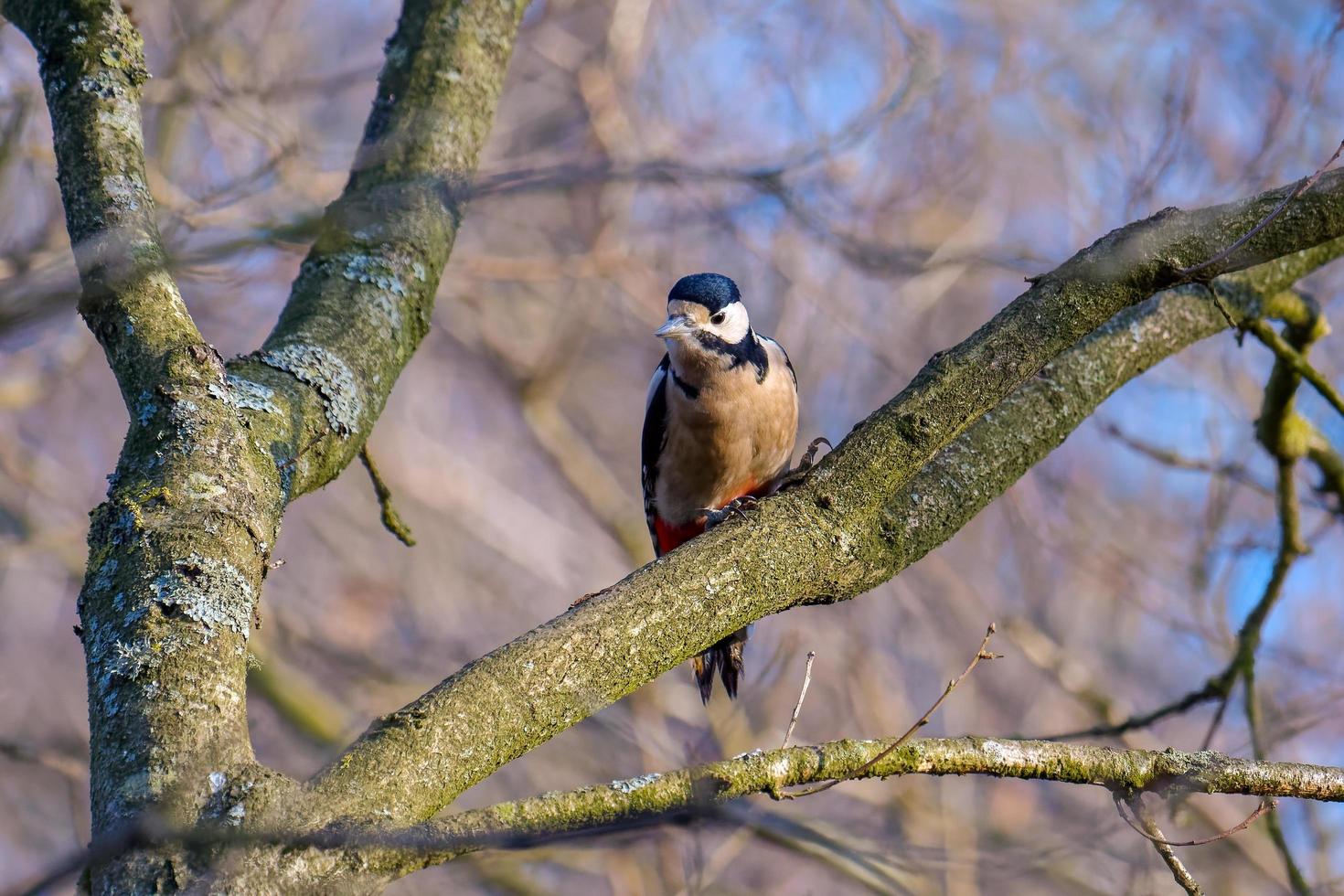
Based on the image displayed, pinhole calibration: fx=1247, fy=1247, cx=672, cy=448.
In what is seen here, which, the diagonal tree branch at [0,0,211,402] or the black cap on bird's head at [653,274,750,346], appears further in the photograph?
the black cap on bird's head at [653,274,750,346]

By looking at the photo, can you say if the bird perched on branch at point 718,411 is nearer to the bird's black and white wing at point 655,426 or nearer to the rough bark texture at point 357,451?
the bird's black and white wing at point 655,426

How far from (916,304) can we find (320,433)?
6.63 metres

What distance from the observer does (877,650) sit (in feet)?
30.1

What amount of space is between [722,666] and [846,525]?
107 inches

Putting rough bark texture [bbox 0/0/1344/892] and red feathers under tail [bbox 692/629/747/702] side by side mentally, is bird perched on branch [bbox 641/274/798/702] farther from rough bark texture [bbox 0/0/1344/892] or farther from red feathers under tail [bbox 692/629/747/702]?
rough bark texture [bbox 0/0/1344/892]

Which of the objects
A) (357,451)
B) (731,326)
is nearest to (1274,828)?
(731,326)

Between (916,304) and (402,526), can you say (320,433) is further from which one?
(916,304)

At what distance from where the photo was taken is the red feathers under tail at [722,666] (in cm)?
543

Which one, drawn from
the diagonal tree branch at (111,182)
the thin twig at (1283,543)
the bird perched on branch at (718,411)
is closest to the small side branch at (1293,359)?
the thin twig at (1283,543)

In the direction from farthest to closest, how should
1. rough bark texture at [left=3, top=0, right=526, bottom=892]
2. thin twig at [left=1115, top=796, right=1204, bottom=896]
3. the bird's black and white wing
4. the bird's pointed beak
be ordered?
the bird's black and white wing, the bird's pointed beak, thin twig at [left=1115, top=796, right=1204, bottom=896], rough bark texture at [left=3, top=0, right=526, bottom=892]

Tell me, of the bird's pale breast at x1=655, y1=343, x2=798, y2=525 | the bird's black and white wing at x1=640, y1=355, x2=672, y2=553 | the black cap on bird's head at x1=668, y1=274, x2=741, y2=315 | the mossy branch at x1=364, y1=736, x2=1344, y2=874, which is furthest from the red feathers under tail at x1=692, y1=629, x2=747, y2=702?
the mossy branch at x1=364, y1=736, x2=1344, y2=874

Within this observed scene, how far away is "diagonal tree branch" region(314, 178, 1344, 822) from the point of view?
2.43m

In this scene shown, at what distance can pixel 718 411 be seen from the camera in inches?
207

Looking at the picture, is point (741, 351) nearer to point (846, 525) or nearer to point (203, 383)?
point (846, 525)
